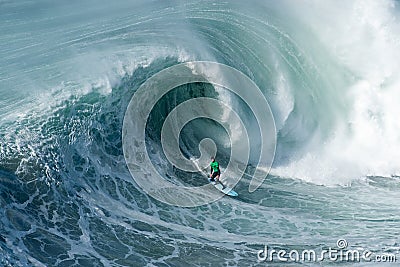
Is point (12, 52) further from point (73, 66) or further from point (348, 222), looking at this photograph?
point (348, 222)

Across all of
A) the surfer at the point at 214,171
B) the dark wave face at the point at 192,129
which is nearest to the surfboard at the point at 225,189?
the surfer at the point at 214,171

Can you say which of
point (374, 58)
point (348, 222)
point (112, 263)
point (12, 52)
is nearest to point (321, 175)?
point (348, 222)

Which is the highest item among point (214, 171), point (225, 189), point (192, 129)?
point (192, 129)

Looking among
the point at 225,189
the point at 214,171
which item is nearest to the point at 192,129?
the point at 214,171

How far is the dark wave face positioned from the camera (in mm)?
11180

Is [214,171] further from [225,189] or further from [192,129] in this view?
[192,129]

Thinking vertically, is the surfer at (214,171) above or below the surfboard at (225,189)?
above

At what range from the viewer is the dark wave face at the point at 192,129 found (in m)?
11.2

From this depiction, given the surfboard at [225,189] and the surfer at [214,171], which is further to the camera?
the surfer at [214,171]

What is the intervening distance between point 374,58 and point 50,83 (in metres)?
11.7

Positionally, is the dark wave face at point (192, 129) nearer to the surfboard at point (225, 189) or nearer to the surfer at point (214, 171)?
the surfboard at point (225, 189)

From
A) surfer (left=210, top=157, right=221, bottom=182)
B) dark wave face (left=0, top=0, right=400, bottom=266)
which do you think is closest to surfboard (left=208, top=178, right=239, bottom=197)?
surfer (left=210, top=157, right=221, bottom=182)

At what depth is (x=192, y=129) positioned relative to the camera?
16.4 m

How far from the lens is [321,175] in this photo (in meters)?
15.8
